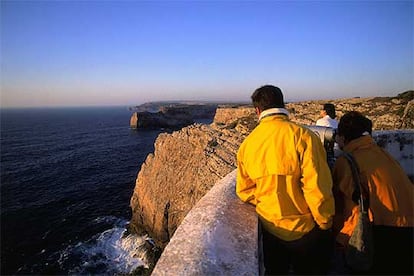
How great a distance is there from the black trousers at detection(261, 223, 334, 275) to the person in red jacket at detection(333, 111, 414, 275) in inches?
10.4

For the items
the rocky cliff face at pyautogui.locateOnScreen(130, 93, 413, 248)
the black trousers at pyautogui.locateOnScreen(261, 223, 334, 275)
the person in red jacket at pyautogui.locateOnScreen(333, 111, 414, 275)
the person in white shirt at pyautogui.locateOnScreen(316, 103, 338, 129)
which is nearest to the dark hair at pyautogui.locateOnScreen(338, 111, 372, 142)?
the person in red jacket at pyautogui.locateOnScreen(333, 111, 414, 275)

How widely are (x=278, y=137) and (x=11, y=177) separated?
46441 millimetres

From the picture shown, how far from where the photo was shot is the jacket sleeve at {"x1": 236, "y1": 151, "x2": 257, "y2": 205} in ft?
9.64

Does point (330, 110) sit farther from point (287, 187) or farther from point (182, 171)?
point (182, 171)

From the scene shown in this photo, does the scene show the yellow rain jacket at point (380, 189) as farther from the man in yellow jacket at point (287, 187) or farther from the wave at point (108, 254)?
the wave at point (108, 254)

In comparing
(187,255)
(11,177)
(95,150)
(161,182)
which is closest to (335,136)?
(187,255)

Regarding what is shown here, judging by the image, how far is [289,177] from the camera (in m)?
2.53

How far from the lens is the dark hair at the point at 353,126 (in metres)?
2.96

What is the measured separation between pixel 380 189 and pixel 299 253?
97 cm

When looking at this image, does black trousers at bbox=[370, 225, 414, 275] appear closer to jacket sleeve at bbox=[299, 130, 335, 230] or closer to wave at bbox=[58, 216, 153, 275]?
jacket sleeve at bbox=[299, 130, 335, 230]

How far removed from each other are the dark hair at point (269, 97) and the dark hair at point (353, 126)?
79cm

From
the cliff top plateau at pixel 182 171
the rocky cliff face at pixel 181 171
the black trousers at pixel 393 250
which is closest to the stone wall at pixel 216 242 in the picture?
the black trousers at pixel 393 250

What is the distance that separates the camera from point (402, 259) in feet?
9.13

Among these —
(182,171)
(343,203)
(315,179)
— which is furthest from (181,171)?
(315,179)
